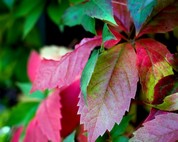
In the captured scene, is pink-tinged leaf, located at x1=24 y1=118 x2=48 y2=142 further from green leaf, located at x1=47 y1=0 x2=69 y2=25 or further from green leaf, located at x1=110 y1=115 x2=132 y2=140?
green leaf, located at x1=47 y1=0 x2=69 y2=25

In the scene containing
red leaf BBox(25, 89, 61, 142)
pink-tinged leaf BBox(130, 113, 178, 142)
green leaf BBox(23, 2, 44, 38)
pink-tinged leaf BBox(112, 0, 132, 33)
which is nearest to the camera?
pink-tinged leaf BBox(130, 113, 178, 142)

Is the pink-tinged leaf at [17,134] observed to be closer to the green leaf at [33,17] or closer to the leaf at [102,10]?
the green leaf at [33,17]

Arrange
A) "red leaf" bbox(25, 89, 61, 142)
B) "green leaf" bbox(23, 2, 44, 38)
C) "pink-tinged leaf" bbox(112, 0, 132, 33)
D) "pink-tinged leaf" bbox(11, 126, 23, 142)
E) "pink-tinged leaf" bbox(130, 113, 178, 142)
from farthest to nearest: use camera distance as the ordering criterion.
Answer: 1. "green leaf" bbox(23, 2, 44, 38)
2. "pink-tinged leaf" bbox(11, 126, 23, 142)
3. "red leaf" bbox(25, 89, 61, 142)
4. "pink-tinged leaf" bbox(112, 0, 132, 33)
5. "pink-tinged leaf" bbox(130, 113, 178, 142)

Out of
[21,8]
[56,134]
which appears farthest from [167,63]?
[21,8]

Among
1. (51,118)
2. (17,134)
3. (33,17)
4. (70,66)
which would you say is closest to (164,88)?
(70,66)

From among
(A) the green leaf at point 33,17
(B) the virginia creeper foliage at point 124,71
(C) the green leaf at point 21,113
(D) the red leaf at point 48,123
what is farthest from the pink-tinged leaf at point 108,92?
(A) the green leaf at point 33,17

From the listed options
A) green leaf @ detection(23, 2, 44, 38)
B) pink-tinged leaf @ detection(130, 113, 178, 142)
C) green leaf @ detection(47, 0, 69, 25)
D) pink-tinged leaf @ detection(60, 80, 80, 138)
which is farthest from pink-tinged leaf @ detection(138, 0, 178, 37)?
green leaf @ detection(23, 2, 44, 38)

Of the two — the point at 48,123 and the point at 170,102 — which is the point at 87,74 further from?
the point at 48,123
